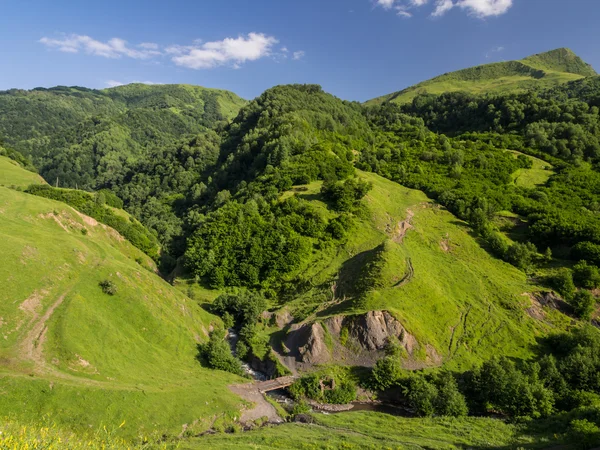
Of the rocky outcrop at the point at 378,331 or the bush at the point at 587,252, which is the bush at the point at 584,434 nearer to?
the rocky outcrop at the point at 378,331

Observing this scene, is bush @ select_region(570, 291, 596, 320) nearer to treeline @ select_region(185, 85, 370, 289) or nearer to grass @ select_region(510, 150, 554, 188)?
treeline @ select_region(185, 85, 370, 289)

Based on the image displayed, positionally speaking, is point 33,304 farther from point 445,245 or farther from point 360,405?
point 445,245

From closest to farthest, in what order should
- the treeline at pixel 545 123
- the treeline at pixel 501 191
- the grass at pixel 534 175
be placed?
1. the treeline at pixel 501 191
2. the grass at pixel 534 175
3. the treeline at pixel 545 123

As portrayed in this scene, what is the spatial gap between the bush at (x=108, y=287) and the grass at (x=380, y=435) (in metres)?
30.5

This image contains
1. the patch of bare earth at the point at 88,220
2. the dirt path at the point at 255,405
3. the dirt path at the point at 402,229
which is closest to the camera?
the dirt path at the point at 255,405

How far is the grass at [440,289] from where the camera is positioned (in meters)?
61.6

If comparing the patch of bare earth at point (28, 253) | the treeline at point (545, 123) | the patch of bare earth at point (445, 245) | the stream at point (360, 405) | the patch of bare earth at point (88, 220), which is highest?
the treeline at point (545, 123)

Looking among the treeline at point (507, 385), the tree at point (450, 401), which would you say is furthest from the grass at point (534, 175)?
the tree at point (450, 401)

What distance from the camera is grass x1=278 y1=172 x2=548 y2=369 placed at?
6162 centimetres

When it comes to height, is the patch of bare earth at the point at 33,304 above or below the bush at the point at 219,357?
above

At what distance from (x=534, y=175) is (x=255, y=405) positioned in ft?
404

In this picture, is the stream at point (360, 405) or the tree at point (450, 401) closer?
the tree at point (450, 401)

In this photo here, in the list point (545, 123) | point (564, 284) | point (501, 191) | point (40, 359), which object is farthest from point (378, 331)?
point (545, 123)

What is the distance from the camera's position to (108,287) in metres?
57.9
